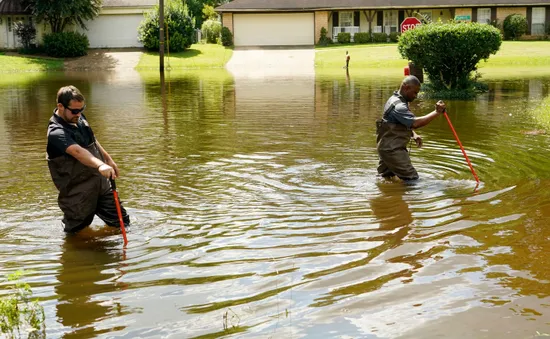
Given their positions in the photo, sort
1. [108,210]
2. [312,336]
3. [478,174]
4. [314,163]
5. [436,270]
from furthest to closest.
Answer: [314,163] < [478,174] < [108,210] < [436,270] < [312,336]

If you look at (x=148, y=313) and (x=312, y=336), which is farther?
(x=148, y=313)

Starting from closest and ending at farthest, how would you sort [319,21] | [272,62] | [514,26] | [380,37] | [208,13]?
[272,62], [514,26], [380,37], [319,21], [208,13]

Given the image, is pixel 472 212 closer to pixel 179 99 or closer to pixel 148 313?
pixel 148 313

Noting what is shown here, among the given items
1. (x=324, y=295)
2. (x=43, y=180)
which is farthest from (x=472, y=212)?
(x=43, y=180)

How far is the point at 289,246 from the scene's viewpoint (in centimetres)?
805

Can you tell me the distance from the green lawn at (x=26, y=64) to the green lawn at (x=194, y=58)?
5.58 m

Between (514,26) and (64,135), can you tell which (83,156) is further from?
(514,26)

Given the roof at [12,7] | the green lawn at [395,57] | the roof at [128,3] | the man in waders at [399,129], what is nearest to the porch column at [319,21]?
the green lawn at [395,57]

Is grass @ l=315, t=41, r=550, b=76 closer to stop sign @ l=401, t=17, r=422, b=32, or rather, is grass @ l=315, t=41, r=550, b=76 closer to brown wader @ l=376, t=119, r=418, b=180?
stop sign @ l=401, t=17, r=422, b=32

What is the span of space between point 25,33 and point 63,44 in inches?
165

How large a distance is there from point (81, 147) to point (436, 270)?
3891 millimetres

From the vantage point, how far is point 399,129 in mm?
11117

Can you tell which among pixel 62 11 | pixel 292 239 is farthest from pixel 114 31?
pixel 292 239

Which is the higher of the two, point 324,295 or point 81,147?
point 81,147
